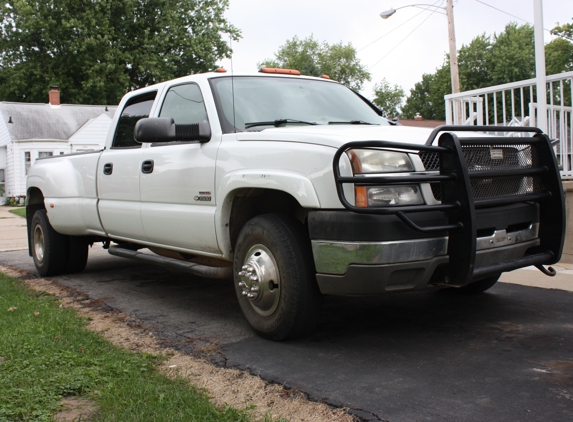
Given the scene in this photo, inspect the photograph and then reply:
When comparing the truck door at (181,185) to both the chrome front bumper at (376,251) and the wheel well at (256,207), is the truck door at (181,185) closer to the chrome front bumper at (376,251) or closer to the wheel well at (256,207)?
the wheel well at (256,207)

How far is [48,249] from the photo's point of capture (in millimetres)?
7203

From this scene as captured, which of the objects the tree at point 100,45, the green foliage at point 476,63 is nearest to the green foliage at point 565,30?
the green foliage at point 476,63

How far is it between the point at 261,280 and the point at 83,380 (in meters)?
1.28

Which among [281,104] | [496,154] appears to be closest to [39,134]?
[281,104]

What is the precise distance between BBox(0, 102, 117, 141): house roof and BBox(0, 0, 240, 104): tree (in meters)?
4.95

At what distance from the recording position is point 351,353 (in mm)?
3896

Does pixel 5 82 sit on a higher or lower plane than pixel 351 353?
higher

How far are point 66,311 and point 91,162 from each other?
1834 mm

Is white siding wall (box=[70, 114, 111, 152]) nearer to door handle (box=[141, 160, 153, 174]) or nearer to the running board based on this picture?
the running board

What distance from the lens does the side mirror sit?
462 centimetres

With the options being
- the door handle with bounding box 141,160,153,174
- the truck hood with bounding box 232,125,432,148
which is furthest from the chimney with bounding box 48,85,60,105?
the truck hood with bounding box 232,125,432,148

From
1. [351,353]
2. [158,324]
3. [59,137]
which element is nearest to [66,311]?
[158,324]

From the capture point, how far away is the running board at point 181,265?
472 centimetres

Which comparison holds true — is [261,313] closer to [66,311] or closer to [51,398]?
[51,398]
